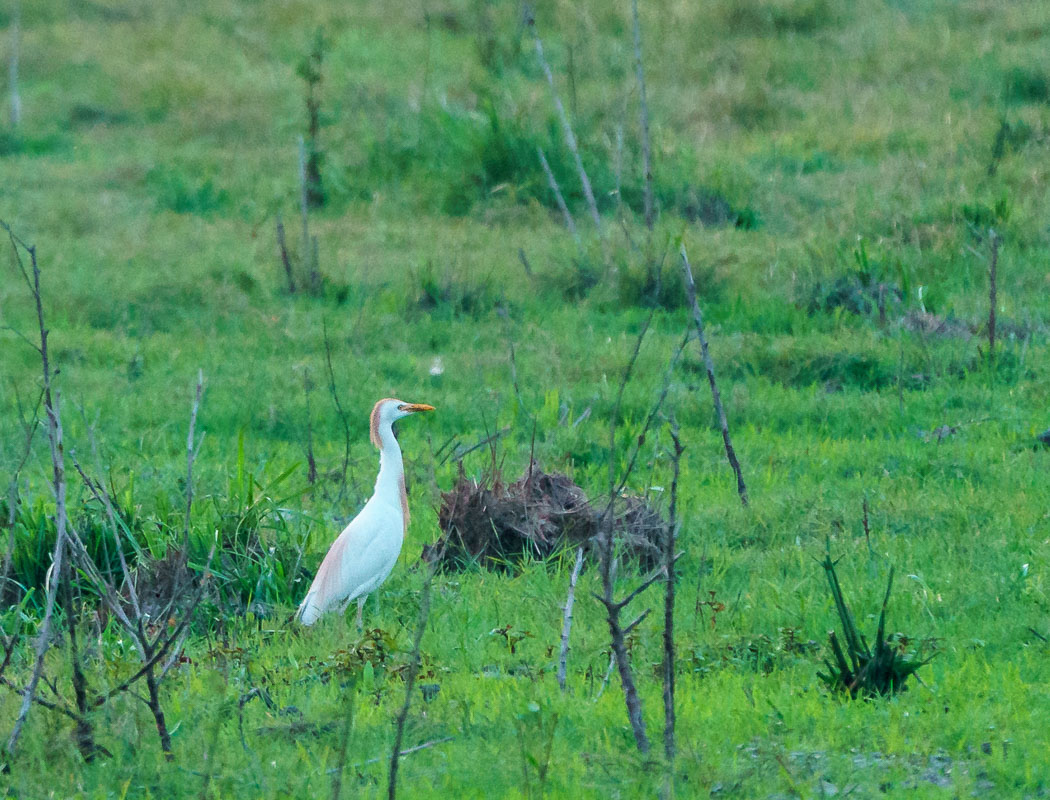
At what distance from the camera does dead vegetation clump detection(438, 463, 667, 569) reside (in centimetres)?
532

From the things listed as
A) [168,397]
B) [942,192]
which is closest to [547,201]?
[942,192]

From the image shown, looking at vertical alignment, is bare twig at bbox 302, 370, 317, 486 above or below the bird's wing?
below

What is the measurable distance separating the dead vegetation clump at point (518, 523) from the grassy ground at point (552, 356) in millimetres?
192

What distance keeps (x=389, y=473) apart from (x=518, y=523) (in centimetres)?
64

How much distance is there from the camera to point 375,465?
6543 mm

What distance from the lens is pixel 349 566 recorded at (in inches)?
182

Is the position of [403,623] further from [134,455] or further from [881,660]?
[134,455]

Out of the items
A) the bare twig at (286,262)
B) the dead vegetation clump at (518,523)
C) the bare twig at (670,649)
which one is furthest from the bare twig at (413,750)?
the bare twig at (286,262)

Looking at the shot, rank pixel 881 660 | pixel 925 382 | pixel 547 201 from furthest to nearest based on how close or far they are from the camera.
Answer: pixel 547 201 → pixel 925 382 → pixel 881 660

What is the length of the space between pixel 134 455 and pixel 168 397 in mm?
880

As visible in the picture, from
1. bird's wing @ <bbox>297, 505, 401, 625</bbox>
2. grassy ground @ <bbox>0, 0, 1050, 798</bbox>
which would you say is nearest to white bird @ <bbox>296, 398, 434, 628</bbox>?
bird's wing @ <bbox>297, 505, 401, 625</bbox>

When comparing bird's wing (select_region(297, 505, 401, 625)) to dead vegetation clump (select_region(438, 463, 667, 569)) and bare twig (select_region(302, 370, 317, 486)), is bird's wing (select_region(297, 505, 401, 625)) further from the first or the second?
bare twig (select_region(302, 370, 317, 486))

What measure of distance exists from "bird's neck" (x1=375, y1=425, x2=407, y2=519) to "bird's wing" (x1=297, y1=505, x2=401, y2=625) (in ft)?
0.63

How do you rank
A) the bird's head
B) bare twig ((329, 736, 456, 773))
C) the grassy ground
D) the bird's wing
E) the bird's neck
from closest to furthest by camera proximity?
bare twig ((329, 736, 456, 773)) → the grassy ground → the bird's wing → the bird's neck → the bird's head
